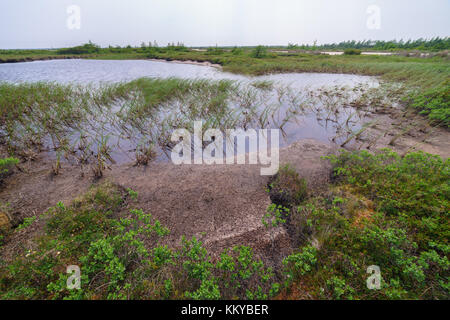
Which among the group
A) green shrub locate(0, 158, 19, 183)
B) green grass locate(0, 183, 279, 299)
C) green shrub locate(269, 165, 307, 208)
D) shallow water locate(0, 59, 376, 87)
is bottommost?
green grass locate(0, 183, 279, 299)

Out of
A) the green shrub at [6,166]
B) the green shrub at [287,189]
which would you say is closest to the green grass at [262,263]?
the green shrub at [287,189]

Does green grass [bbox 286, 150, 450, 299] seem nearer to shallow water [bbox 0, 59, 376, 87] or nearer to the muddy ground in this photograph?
the muddy ground

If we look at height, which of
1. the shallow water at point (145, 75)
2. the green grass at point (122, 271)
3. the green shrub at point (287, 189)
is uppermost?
the shallow water at point (145, 75)

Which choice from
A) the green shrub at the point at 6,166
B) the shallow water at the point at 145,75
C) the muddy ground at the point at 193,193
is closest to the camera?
the muddy ground at the point at 193,193

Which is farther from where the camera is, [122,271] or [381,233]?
[381,233]

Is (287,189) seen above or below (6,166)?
below

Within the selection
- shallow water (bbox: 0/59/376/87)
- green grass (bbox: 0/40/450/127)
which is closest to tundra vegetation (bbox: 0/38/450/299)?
green grass (bbox: 0/40/450/127)

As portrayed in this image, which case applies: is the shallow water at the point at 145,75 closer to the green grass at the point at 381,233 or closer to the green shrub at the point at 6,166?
the green shrub at the point at 6,166

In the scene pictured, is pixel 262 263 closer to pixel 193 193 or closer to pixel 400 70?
pixel 193 193

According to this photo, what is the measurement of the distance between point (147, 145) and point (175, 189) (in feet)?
7.91

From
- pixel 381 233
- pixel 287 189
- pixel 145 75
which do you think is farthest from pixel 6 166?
pixel 145 75

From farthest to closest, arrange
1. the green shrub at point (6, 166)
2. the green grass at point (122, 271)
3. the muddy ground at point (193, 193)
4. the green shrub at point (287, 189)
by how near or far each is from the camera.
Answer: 1. the green shrub at point (6, 166)
2. the green shrub at point (287, 189)
3. the muddy ground at point (193, 193)
4. the green grass at point (122, 271)

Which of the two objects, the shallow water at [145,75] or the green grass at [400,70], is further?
the shallow water at [145,75]
